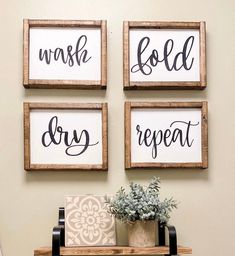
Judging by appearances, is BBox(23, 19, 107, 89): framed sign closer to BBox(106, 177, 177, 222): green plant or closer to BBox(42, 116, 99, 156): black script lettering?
BBox(42, 116, 99, 156): black script lettering

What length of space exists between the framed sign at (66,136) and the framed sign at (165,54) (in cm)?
20

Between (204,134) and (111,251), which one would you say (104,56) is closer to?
(204,134)

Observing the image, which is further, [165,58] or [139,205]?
[165,58]

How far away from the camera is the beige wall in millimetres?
1984

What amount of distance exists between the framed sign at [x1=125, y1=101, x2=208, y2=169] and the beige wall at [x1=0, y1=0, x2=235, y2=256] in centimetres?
4

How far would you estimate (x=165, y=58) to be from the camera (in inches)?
80.2

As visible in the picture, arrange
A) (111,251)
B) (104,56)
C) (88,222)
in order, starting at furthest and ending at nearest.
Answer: (104,56), (88,222), (111,251)

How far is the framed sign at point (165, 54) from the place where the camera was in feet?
6.62

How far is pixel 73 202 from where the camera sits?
1.92 meters

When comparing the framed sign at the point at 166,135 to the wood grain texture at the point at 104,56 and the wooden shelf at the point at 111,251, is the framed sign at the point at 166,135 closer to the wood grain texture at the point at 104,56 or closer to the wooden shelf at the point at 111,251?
the wood grain texture at the point at 104,56

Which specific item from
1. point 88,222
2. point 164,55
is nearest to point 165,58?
point 164,55

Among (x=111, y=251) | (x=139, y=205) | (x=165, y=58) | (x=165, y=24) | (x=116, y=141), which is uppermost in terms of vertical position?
(x=165, y=24)

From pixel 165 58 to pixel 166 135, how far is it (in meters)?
0.30
